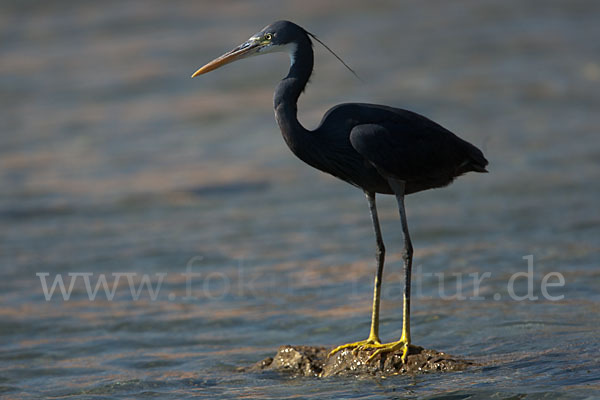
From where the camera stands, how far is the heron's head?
631 centimetres

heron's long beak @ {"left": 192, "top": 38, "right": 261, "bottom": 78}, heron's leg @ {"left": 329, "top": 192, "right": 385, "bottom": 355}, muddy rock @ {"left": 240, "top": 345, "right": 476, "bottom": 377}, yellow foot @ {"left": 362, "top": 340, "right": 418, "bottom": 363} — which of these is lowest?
muddy rock @ {"left": 240, "top": 345, "right": 476, "bottom": 377}

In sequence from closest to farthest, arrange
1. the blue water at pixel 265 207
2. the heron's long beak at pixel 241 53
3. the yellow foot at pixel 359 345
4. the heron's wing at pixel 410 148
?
the heron's wing at pixel 410 148
the yellow foot at pixel 359 345
the heron's long beak at pixel 241 53
the blue water at pixel 265 207

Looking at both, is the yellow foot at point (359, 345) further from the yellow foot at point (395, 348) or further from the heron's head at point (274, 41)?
the heron's head at point (274, 41)

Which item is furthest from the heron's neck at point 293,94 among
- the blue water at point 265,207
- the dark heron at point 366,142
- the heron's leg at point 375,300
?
the blue water at point 265,207

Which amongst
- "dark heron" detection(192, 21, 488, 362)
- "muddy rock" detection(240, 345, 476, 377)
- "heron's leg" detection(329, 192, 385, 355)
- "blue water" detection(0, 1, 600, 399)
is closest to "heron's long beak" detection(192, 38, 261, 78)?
"dark heron" detection(192, 21, 488, 362)

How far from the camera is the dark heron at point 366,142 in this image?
6121mm

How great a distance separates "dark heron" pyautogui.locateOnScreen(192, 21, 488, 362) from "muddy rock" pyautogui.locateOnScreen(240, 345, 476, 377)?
0.06 metres

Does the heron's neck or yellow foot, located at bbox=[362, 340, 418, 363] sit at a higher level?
the heron's neck

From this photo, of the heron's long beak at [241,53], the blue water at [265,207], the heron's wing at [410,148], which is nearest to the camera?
the heron's wing at [410,148]

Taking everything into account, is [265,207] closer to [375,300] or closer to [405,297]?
[375,300]

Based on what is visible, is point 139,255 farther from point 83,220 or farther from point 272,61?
point 272,61

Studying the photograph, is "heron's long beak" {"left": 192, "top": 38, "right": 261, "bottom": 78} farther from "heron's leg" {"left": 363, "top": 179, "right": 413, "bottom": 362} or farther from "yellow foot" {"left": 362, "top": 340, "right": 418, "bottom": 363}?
"yellow foot" {"left": 362, "top": 340, "right": 418, "bottom": 363}

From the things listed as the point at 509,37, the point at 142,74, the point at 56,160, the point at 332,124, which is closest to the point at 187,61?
the point at 142,74

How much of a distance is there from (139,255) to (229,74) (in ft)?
23.5
